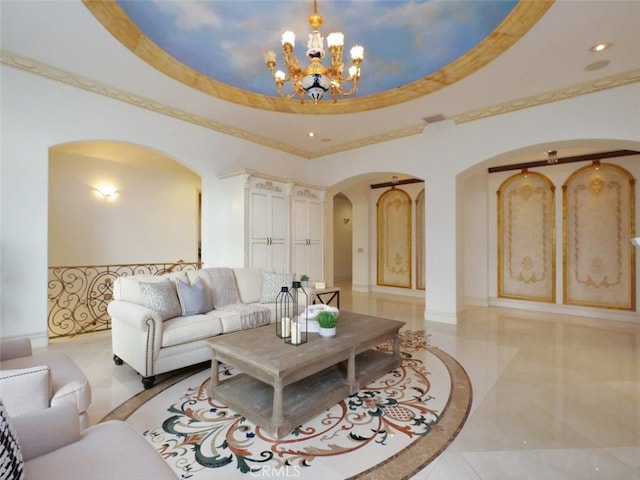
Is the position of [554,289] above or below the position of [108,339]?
above

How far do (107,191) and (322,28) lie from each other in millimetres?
5136

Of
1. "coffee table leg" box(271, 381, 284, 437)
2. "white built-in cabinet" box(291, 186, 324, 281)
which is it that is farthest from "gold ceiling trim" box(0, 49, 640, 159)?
"coffee table leg" box(271, 381, 284, 437)

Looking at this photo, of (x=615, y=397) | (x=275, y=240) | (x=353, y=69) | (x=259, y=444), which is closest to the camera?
(x=259, y=444)

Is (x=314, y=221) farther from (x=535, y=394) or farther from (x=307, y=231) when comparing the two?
(x=535, y=394)

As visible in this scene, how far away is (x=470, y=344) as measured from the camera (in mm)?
3918

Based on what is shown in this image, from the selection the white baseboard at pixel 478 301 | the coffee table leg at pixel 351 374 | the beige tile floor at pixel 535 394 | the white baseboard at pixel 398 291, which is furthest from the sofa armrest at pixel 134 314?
the white baseboard at pixel 398 291

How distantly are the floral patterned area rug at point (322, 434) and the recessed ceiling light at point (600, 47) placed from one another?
11.8 ft

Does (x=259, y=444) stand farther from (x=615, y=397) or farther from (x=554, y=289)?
(x=554, y=289)

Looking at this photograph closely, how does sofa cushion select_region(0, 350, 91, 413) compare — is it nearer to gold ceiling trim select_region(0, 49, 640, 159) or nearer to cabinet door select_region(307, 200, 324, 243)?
gold ceiling trim select_region(0, 49, 640, 159)

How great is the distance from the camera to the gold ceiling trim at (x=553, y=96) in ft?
11.8

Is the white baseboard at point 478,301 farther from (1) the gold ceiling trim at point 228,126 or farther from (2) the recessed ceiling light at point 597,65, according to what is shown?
(2) the recessed ceiling light at point 597,65

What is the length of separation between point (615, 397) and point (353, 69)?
361 centimetres

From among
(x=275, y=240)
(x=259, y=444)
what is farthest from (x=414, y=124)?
(x=259, y=444)

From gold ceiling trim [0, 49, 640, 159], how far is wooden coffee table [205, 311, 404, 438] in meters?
3.57
